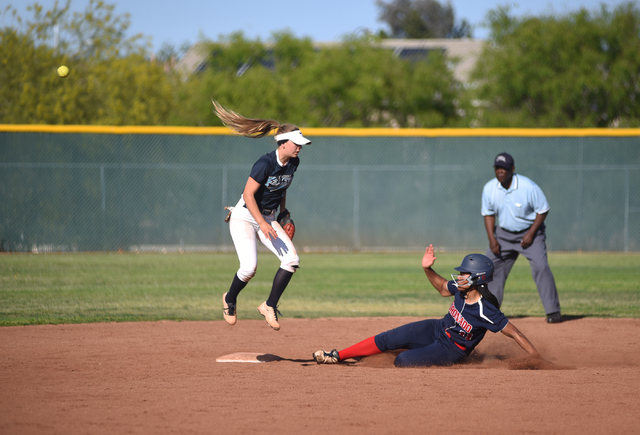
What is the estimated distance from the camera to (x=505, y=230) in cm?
757

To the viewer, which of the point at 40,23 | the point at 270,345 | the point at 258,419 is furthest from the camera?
the point at 40,23

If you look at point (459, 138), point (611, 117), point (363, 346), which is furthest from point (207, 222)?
point (611, 117)

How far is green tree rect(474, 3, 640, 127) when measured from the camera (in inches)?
876

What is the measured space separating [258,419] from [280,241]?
6.50 feet

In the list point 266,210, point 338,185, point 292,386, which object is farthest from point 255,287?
point 292,386

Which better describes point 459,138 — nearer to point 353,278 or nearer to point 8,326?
point 353,278

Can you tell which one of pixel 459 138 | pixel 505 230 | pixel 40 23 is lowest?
pixel 505 230

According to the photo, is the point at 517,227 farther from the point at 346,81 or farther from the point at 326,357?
the point at 346,81

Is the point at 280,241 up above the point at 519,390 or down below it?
above

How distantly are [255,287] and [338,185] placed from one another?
545cm

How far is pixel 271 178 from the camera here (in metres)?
5.48

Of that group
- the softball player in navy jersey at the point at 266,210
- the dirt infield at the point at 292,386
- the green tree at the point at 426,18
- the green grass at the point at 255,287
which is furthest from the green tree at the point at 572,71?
the green tree at the point at 426,18

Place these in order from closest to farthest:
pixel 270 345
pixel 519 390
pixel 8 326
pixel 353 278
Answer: pixel 519 390
pixel 270 345
pixel 8 326
pixel 353 278

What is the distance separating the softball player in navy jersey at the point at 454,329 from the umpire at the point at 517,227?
85.8 inches
